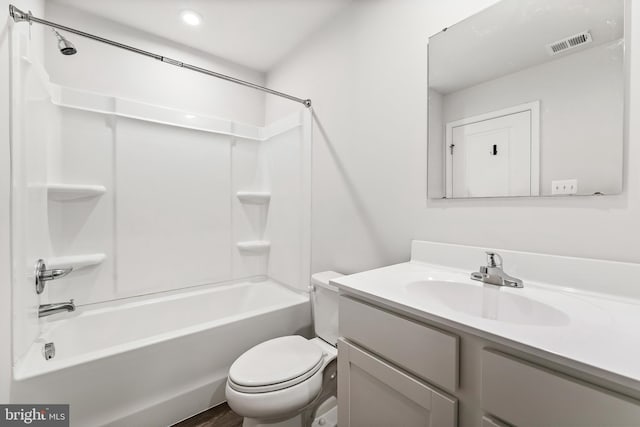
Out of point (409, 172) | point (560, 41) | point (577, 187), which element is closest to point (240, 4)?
point (409, 172)

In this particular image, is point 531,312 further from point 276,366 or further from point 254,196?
point 254,196

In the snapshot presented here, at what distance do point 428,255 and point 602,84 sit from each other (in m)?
0.82

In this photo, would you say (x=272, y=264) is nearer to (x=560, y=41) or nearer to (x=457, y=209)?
(x=457, y=209)

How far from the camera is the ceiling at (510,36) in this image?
0.85 metres

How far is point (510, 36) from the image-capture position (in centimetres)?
102

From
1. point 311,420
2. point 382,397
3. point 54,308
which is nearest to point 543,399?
point 382,397

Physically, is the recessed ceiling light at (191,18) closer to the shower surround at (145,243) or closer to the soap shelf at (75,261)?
the shower surround at (145,243)

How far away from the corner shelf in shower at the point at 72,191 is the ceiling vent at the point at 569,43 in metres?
2.46

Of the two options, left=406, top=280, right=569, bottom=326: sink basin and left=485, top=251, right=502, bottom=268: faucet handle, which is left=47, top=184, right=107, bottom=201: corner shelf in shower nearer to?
left=406, top=280, right=569, bottom=326: sink basin

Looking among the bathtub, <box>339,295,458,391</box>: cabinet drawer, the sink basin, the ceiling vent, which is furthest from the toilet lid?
the ceiling vent

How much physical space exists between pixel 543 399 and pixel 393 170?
1084 millimetres

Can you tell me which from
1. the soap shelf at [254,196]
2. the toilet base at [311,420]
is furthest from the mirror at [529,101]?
the soap shelf at [254,196]

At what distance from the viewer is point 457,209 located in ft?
3.85

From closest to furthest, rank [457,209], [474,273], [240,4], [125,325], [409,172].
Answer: [474,273] → [457,209] → [409,172] → [240,4] → [125,325]
